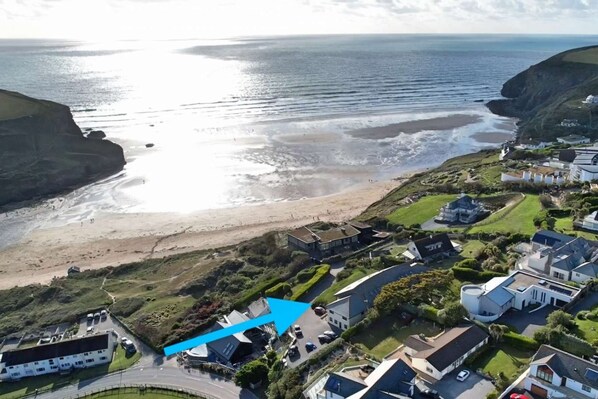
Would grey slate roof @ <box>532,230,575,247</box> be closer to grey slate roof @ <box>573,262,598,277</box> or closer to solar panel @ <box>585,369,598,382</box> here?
grey slate roof @ <box>573,262,598,277</box>

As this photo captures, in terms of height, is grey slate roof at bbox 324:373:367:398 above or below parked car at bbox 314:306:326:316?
above

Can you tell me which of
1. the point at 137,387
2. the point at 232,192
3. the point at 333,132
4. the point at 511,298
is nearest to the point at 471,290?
the point at 511,298

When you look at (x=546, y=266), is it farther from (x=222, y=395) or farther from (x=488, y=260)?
(x=222, y=395)

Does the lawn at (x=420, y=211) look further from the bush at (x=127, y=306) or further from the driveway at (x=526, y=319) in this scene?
the bush at (x=127, y=306)

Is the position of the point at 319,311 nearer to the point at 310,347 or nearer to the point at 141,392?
the point at 310,347

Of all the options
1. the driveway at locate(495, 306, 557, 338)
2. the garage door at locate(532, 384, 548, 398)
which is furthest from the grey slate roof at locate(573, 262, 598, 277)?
the garage door at locate(532, 384, 548, 398)

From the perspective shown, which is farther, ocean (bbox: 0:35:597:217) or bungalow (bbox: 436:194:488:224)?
ocean (bbox: 0:35:597:217)

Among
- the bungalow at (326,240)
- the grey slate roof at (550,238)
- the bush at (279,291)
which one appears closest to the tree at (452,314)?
the grey slate roof at (550,238)

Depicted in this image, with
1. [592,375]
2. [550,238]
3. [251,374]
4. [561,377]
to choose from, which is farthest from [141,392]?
[550,238]
